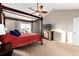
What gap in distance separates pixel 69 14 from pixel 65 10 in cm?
8

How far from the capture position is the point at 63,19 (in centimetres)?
180

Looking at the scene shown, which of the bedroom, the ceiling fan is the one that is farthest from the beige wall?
the ceiling fan

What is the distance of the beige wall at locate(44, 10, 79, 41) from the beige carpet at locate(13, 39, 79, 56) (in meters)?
0.13

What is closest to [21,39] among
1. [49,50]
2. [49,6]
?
[49,50]

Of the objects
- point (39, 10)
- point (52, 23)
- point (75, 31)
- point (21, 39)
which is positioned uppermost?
point (39, 10)

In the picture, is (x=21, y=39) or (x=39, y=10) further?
(x=39, y=10)

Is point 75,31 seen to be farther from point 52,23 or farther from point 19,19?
point 19,19

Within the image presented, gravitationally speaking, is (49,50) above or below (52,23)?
below

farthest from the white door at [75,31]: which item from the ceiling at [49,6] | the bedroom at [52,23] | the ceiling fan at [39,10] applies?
the ceiling fan at [39,10]

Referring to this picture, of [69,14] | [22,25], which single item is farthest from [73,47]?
[22,25]

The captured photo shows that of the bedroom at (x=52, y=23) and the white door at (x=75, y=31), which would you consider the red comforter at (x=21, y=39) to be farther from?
the white door at (x=75, y=31)

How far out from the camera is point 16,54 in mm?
1704

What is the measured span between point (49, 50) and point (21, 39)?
435mm

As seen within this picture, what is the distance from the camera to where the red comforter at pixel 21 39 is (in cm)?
167
